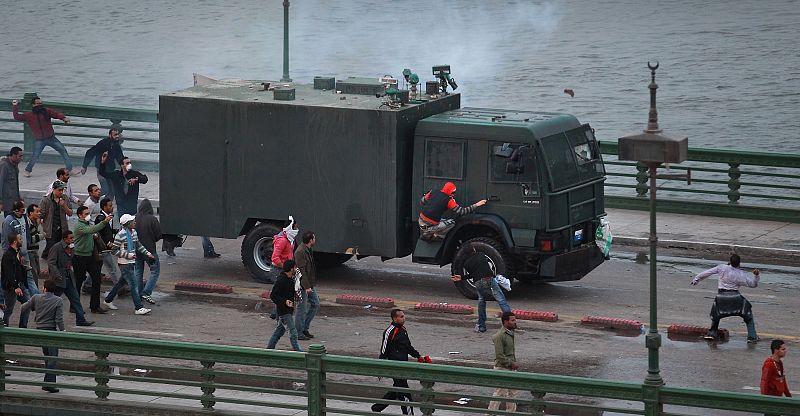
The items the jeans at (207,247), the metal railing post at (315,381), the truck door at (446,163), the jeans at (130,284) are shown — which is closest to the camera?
the metal railing post at (315,381)

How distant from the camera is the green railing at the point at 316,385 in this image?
1390cm

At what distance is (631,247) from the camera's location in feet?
86.0

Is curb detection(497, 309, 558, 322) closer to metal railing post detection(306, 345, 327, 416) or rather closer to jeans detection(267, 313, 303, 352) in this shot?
jeans detection(267, 313, 303, 352)

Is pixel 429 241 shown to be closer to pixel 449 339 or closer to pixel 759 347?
pixel 449 339

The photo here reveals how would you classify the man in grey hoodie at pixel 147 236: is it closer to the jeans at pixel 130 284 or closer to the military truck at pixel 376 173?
the jeans at pixel 130 284

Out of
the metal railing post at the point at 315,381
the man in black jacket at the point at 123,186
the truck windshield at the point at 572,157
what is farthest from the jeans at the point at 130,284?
the metal railing post at the point at 315,381

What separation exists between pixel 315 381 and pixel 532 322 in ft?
21.7

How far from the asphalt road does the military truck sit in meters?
0.64

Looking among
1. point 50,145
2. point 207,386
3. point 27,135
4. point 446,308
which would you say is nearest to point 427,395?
point 207,386

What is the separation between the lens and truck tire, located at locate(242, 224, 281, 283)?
23156 mm

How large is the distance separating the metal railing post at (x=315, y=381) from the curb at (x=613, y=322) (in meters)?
6.66

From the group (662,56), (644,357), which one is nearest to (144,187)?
(644,357)

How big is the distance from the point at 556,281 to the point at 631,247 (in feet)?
14.3

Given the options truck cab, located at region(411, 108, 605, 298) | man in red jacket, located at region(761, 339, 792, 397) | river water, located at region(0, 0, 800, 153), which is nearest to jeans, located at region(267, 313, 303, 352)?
truck cab, located at region(411, 108, 605, 298)
